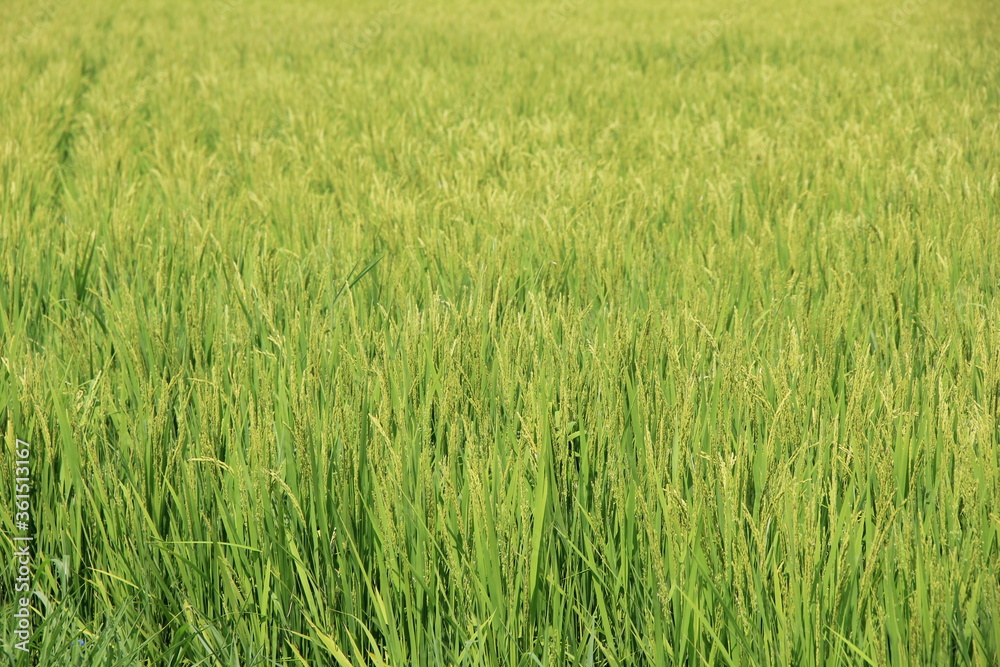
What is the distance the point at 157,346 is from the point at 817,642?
47.6 inches

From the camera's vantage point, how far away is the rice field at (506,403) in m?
0.92

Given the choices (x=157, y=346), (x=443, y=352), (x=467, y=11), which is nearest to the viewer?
(x=443, y=352)

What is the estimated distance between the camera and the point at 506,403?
1.26m

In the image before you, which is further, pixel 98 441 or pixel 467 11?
pixel 467 11

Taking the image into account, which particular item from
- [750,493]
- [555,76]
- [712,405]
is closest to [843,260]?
[712,405]

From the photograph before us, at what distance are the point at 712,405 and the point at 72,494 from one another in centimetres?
98

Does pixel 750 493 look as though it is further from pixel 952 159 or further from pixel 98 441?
pixel 952 159

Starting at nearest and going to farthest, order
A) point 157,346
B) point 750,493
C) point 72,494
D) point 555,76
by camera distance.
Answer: point 750,493 → point 72,494 → point 157,346 → point 555,76

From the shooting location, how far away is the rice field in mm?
921

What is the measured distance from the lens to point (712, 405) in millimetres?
1276

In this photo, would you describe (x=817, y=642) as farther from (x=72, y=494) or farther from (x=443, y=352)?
(x=72, y=494)

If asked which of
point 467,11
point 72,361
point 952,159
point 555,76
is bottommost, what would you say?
point 72,361

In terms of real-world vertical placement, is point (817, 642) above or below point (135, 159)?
below

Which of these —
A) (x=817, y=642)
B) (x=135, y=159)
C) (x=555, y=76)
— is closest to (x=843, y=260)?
(x=817, y=642)
